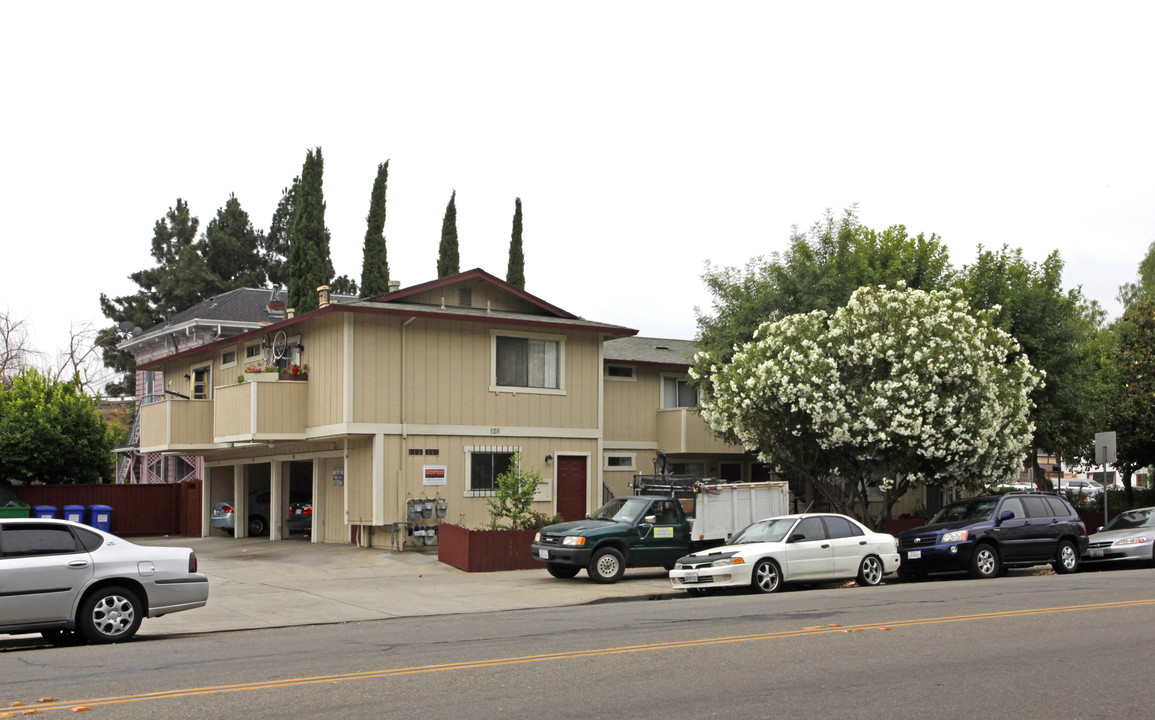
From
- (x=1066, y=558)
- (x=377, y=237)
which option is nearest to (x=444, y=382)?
(x=1066, y=558)

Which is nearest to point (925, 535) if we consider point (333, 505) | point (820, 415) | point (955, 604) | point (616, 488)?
point (820, 415)

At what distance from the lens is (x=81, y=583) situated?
11938 mm

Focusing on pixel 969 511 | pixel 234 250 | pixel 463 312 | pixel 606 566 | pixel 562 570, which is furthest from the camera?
pixel 234 250

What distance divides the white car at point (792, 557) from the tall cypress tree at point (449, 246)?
30562 millimetres

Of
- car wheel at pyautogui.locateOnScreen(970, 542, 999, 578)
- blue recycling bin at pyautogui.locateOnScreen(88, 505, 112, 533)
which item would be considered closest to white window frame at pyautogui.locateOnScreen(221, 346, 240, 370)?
blue recycling bin at pyautogui.locateOnScreen(88, 505, 112, 533)

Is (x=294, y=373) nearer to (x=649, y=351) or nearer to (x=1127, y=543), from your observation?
(x=649, y=351)

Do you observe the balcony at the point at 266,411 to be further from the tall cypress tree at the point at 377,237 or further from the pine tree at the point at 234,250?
the pine tree at the point at 234,250

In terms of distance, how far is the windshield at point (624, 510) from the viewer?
19736 millimetres

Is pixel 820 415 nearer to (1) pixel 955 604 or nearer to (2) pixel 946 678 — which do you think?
(1) pixel 955 604

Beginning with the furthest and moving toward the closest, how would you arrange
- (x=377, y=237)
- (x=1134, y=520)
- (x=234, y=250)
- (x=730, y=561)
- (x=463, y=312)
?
(x=234, y=250), (x=377, y=237), (x=463, y=312), (x=1134, y=520), (x=730, y=561)

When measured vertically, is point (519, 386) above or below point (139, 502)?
above

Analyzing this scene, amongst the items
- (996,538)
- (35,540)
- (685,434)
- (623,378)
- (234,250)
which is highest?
(234,250)

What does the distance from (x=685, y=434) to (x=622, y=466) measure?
1.89m

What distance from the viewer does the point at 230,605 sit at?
54.1 ft
